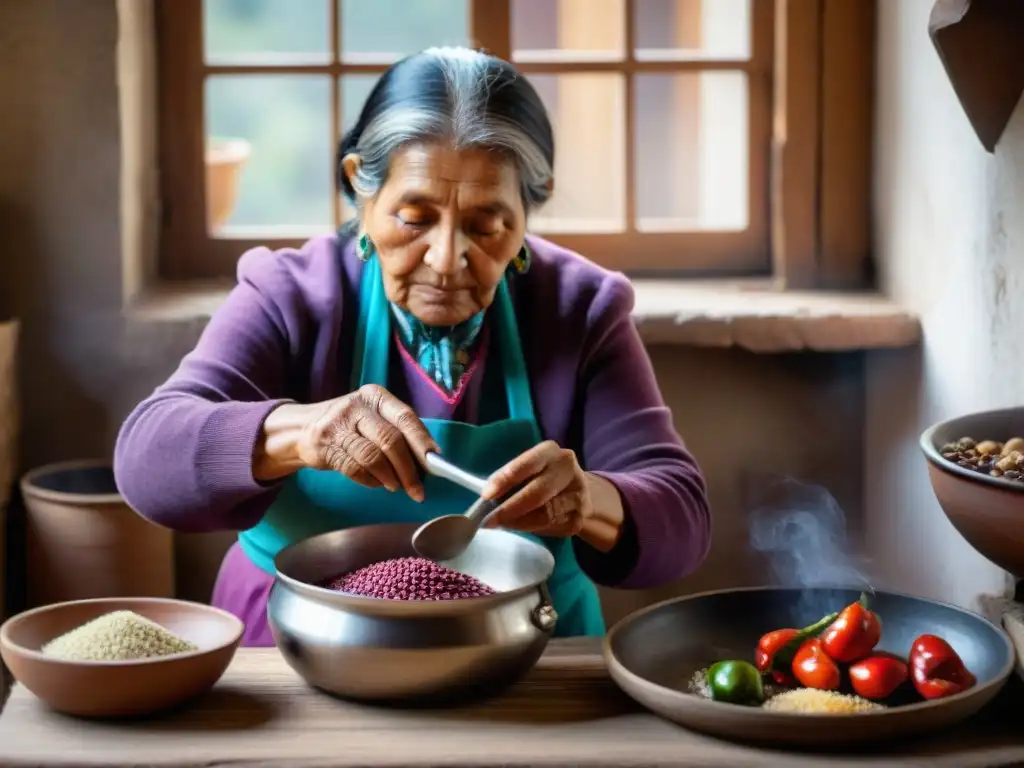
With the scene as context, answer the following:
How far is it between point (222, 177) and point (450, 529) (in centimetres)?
151

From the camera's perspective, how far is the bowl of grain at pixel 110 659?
4.57ft

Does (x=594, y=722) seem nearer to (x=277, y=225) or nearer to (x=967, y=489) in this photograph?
(x=967, y=489)

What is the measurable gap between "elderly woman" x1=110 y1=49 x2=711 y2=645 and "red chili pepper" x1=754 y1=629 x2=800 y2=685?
0.26 meters

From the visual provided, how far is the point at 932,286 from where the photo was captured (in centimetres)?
246

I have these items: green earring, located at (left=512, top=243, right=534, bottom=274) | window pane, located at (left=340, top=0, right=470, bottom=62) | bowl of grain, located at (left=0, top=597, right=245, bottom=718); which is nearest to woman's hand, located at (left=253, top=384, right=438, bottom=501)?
bowl of grain, located at (left=0, top=597, right=245, bottom=718)

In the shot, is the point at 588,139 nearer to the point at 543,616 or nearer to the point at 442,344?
the point at 442,344

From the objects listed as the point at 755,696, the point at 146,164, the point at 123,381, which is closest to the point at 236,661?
the point at 755,696

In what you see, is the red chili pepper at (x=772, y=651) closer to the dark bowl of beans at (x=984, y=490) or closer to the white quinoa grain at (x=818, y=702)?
the white quinoa grain at (x=818, y=702)

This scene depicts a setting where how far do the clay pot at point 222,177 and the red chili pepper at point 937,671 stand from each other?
1828mm

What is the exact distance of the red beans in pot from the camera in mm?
1504

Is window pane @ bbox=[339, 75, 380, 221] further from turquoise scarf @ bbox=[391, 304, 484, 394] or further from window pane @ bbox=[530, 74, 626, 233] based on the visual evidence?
turquoise scarf @ bbox=[391, 304, 484, 394]

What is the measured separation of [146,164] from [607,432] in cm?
125

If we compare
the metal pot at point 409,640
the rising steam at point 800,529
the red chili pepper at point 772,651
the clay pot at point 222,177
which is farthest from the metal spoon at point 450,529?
the clay pot at point 222,177

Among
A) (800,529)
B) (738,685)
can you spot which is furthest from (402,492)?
(800,529)
